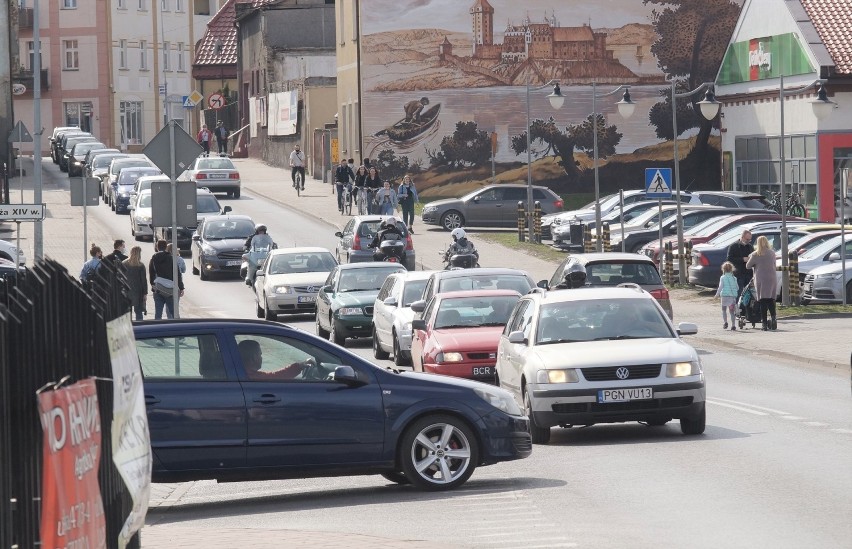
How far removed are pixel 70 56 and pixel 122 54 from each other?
125 inches

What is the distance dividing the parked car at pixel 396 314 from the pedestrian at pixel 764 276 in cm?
632

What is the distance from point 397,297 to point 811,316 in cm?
983

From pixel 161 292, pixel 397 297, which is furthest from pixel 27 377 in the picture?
pixel 161 292

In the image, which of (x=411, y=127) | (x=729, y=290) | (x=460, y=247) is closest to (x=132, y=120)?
(x=411, y=127)

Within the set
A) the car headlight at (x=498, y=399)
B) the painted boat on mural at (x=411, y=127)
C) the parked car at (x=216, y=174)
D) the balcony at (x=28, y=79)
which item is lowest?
the car headlight at (x=498, y=399)

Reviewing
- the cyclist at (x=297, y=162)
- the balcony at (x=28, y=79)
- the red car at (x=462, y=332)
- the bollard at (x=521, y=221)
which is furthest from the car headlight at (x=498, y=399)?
the balcony at (x=28, y=79)

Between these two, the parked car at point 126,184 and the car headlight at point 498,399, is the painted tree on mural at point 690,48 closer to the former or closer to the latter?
the parked car at point 126,184

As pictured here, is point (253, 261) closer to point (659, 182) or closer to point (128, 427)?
point (659, 182)

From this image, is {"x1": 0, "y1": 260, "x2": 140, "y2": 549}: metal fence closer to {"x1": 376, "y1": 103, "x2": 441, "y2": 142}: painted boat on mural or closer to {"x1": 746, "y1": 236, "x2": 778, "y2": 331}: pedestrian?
{"x1": 746, "y1": 236, "x2": 778, "y2": 331}: pedestrian

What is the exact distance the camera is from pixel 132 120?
104m

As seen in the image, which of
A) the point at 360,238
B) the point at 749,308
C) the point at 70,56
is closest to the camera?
the point at 749,308

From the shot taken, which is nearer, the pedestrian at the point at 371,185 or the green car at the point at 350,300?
the green car at the point at 350,300

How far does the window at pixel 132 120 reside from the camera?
103m

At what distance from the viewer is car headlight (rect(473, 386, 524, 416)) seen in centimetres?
1314
